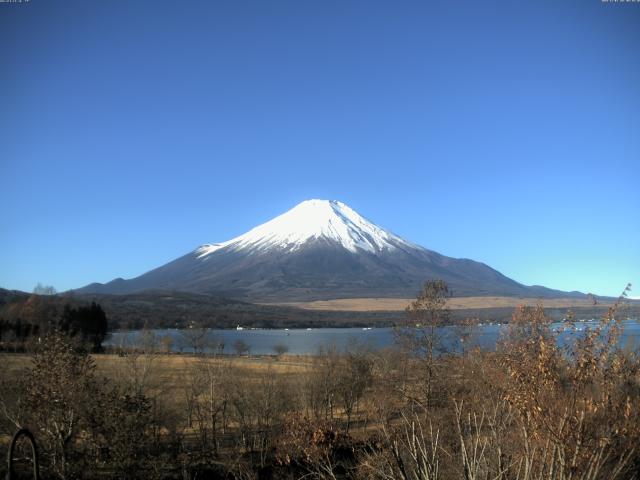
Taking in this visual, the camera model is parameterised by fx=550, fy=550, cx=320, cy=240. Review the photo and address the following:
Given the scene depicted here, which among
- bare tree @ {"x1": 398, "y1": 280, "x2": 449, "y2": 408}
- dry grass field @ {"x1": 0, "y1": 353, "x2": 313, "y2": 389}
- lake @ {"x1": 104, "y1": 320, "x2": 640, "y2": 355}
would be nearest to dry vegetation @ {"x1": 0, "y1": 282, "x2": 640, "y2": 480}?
bare tree @ {"x1": 398, "y1": 280, "x2": 449, "y2": 408}

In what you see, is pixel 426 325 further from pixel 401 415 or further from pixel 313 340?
pixel 313 340

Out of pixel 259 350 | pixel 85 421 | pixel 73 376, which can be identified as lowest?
pixel 259 350

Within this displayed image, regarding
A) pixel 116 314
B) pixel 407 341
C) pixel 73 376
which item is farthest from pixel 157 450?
pixel 116 314

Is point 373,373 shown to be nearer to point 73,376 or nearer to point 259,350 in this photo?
point 73,376

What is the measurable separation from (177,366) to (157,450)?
3420 cm

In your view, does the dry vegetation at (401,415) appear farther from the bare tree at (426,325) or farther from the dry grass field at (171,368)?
the dry grass field at (171,368)

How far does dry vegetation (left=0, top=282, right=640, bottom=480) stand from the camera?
606 cm

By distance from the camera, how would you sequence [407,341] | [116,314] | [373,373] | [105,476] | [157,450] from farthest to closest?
[116,314], [373,373], [407,341], [157,450], [105,476]

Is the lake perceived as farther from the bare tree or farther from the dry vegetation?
the dry vegetation

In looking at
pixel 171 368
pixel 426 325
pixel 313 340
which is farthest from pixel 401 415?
pixel 313 340

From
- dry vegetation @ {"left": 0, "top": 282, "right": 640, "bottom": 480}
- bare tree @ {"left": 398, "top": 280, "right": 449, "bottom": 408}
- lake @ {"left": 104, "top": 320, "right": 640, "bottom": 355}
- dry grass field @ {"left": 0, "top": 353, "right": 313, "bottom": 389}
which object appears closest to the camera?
dry vegetation @ {"left": 0, "top": 282, "right": 640, "bottom": 480}

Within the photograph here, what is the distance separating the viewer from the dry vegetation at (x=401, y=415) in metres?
6.06

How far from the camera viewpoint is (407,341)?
24.2 metres

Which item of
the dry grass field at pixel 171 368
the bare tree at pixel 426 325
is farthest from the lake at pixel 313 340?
the dry grass field at pixel 171 368
